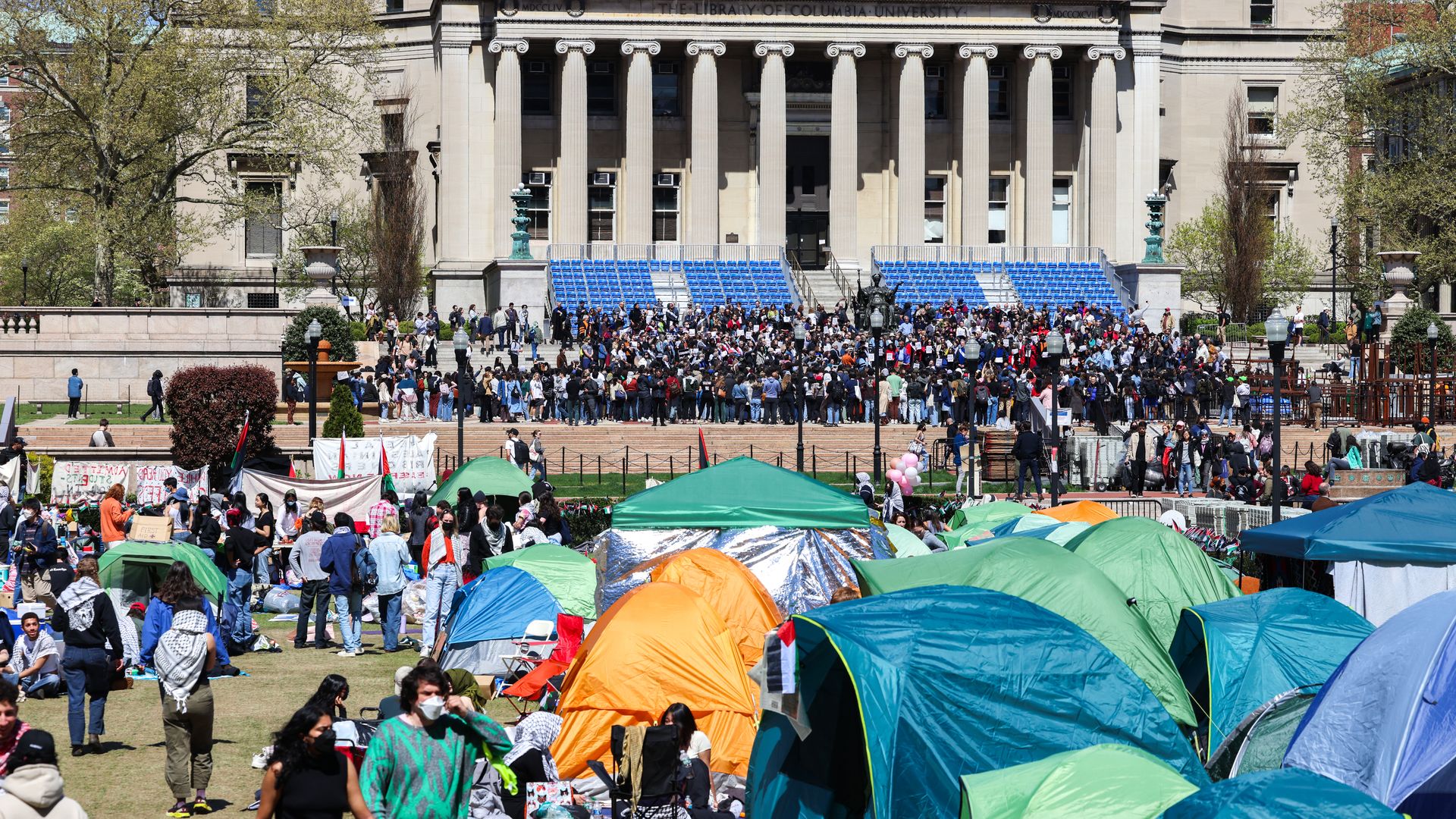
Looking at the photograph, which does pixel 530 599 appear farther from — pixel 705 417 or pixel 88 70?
pixel 88 70

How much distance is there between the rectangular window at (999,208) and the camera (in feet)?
220

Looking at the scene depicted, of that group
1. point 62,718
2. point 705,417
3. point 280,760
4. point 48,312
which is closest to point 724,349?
point 705,417

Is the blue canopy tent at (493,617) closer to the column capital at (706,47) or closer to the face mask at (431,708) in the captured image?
the face mask at (431,708)

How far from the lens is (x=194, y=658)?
1409cm

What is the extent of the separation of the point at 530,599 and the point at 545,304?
3994 centimetres

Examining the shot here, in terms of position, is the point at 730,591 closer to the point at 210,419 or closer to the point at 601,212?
the point at 210,419

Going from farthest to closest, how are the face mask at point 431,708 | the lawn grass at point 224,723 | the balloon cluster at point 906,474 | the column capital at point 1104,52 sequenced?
1. the column capital at point 1104,52
2. the balloon cluster at point 906,474
3. the lawn grass at point 224,723
4. the face mask at point 431,708

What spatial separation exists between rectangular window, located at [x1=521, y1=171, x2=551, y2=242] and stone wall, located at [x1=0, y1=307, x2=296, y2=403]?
59.8 ft

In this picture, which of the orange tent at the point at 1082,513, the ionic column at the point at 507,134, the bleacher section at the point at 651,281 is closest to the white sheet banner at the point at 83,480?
the orange tent at the point at 1082,513

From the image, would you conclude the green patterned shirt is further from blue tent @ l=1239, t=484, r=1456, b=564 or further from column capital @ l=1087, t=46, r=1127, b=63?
column capital @ l=1087, t=46, r=1127, b=63

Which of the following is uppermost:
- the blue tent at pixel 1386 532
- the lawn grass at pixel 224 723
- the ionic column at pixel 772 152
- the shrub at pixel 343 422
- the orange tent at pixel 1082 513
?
the ionic column at pixel 772 152

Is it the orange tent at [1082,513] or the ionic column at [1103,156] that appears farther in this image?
the ionic column at [1103,156]

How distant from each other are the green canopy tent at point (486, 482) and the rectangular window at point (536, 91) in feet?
123

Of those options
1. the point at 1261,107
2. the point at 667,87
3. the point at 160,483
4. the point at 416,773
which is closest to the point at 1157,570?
the point at 416,773
